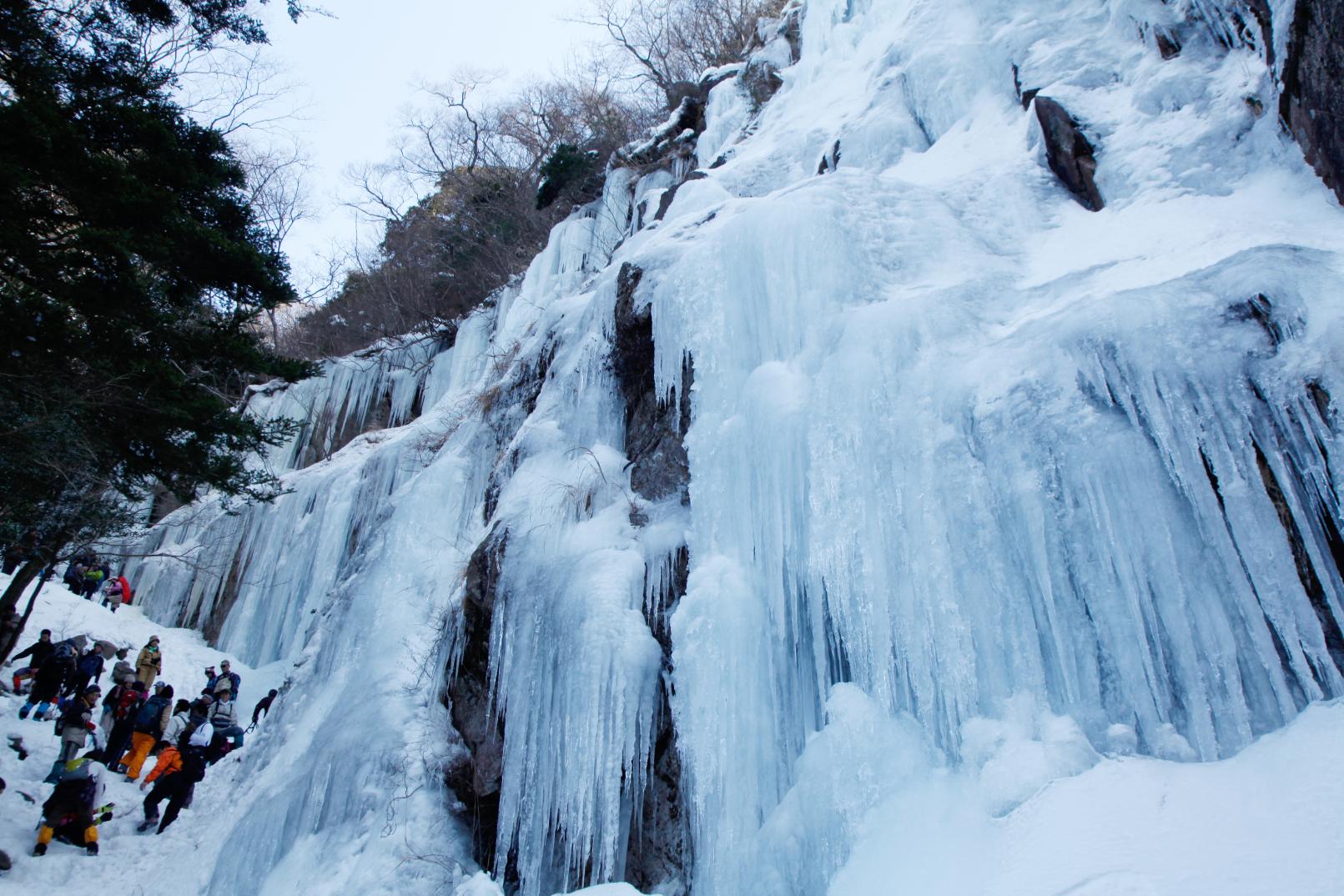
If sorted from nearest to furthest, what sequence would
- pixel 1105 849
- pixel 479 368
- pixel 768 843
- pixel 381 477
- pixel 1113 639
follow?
pixel 1105 849 < pixel 1113 639 < pixel 768 843 < pixel 381 477 < pixel 479 368

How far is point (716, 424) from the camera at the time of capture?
4.34 metres

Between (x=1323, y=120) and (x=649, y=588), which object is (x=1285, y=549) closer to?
(x=1323, y=120)

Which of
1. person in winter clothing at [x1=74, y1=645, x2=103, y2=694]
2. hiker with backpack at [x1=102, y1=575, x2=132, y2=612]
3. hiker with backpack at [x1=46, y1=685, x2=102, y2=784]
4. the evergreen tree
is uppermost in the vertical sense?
the evergreen tree

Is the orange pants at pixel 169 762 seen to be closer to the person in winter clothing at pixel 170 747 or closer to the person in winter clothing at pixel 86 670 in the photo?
the person in winter clothing at pixel 170 747

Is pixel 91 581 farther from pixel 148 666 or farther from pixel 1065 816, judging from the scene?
pixel 1065 816

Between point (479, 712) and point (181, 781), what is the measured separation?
3.29 m

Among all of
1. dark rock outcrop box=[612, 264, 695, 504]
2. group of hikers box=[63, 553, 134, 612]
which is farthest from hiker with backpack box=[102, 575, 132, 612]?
dark rock outcrop box=[612, 264, 695, 504]

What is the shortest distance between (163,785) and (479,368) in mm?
8213

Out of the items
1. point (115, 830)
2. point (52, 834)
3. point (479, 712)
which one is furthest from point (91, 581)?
point (479, 712)

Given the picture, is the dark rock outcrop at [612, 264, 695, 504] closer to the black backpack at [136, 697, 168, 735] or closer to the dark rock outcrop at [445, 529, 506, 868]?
the dark rock outcrop at [445, 529, 506, 868]

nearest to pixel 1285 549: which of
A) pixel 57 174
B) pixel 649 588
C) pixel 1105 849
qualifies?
pixel 1105 849

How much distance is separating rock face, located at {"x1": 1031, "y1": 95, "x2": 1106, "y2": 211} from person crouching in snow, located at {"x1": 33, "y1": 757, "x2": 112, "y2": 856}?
8224 mm

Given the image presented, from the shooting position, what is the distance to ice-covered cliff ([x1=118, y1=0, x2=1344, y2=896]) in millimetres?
2590

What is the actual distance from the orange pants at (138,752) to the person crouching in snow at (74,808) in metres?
1.44
